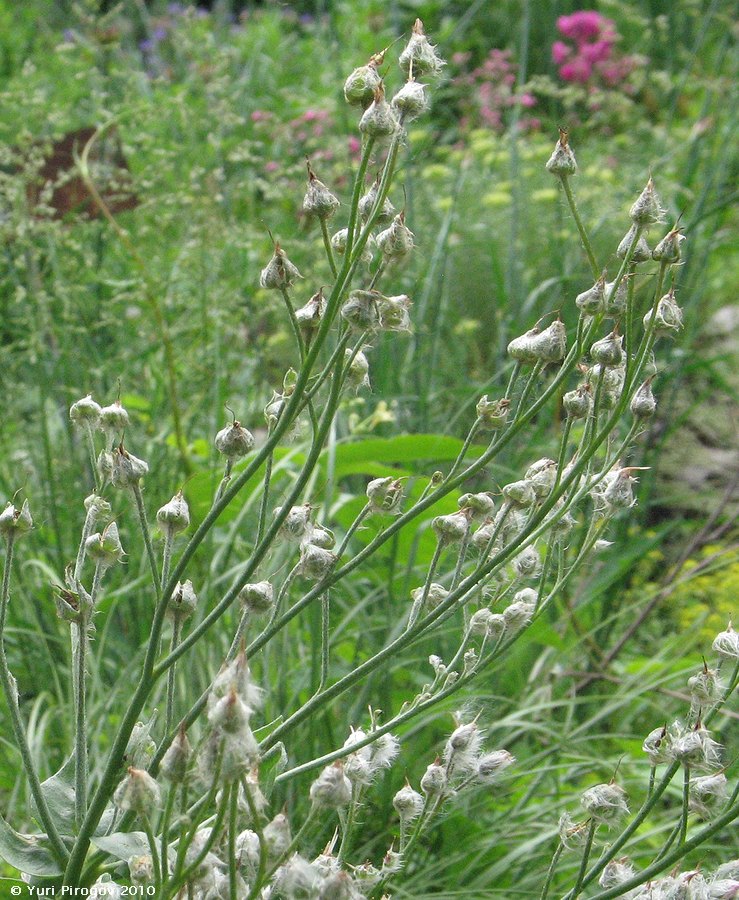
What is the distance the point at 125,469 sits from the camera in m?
0.67

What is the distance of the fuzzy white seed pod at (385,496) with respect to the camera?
0.71 m

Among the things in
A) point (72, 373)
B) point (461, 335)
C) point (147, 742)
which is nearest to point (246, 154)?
point (72, 373)

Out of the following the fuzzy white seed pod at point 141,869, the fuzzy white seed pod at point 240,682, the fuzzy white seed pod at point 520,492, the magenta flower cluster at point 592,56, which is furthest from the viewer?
the magenta flower cluster at point 592,56

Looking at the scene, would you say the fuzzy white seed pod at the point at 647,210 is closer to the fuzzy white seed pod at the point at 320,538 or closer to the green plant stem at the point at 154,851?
the fuzzy white seed pod at the point at 320,538

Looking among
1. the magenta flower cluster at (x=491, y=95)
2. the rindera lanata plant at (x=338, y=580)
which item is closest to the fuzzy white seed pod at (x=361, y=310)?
the rindera lanata plant at (x=338, y=580)

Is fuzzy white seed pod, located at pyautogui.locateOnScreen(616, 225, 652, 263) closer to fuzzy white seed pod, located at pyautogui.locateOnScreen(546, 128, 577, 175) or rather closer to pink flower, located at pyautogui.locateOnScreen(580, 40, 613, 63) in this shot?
fuzzy white seed pod, located at pyautogui.locateOnScreen(546, 128, 577, 175)

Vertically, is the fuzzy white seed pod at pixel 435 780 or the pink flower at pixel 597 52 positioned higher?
the fuzzy white seed pod at pixel 435 780

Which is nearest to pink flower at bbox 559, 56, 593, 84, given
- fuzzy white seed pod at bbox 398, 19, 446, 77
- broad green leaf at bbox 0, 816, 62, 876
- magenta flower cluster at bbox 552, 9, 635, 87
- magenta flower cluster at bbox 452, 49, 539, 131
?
magenta flower cluster at bbox 552, 9, 635, 87

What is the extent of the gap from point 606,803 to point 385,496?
0.74 ft

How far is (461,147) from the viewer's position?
13.2 feet

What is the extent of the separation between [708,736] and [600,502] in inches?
7.4

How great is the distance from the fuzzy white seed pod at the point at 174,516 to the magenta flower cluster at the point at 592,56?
309 centimetres

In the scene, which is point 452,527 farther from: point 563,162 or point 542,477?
point 563,162

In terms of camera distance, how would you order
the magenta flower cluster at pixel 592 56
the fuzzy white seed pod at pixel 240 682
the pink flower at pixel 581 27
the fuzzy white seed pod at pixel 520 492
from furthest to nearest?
the pink flower at pixel 581 27 → the magenta flower cluster at pixel 592 56 → the fuzzy white seed pod at pixel 520 492 → the fuzzy white seed pod at pixel 240 682
